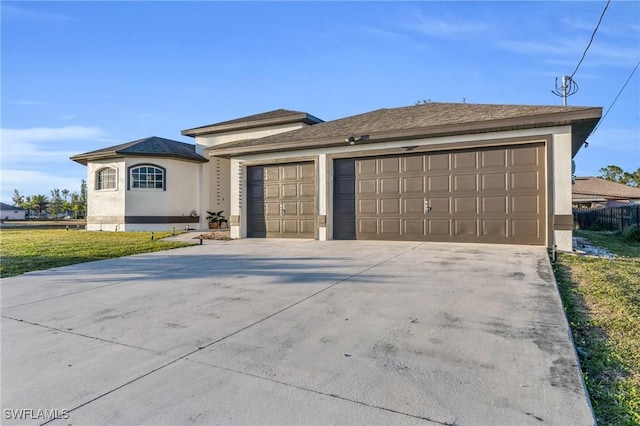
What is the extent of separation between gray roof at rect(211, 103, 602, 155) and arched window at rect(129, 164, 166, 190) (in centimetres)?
684

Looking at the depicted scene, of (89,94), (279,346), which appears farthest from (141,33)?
(279,346)

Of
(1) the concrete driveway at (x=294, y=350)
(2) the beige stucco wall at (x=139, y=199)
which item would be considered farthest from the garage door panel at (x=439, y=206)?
(2) the beige stucco wall at (x=139, y=199)

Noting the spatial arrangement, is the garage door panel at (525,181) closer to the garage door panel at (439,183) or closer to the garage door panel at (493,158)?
the garage door panel at (493,158)

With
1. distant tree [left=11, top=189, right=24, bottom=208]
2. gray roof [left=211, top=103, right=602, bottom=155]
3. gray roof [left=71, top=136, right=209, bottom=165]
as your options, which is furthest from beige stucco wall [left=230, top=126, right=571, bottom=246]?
distant tree [left=11, top=189, right=24, bottom=208]

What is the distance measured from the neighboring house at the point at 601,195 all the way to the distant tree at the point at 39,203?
72.8 metres

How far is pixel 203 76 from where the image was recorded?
14.8 m

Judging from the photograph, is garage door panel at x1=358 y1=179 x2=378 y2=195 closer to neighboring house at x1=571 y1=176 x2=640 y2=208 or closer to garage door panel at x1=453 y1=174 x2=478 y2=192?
garage door panel at x1=453 y1=174 x2=478 y2=192

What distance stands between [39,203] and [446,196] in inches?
2676

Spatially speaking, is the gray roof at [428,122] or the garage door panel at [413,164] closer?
the gray roof at [428,122]

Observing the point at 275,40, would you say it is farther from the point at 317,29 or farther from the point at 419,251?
the point at 419,251

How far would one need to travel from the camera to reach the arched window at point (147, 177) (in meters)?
18.2

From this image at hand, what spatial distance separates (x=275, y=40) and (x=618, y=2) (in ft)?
30.7

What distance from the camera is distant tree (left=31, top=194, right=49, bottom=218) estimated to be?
57375 mm

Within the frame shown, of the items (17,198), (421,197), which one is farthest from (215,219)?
(17,198)
